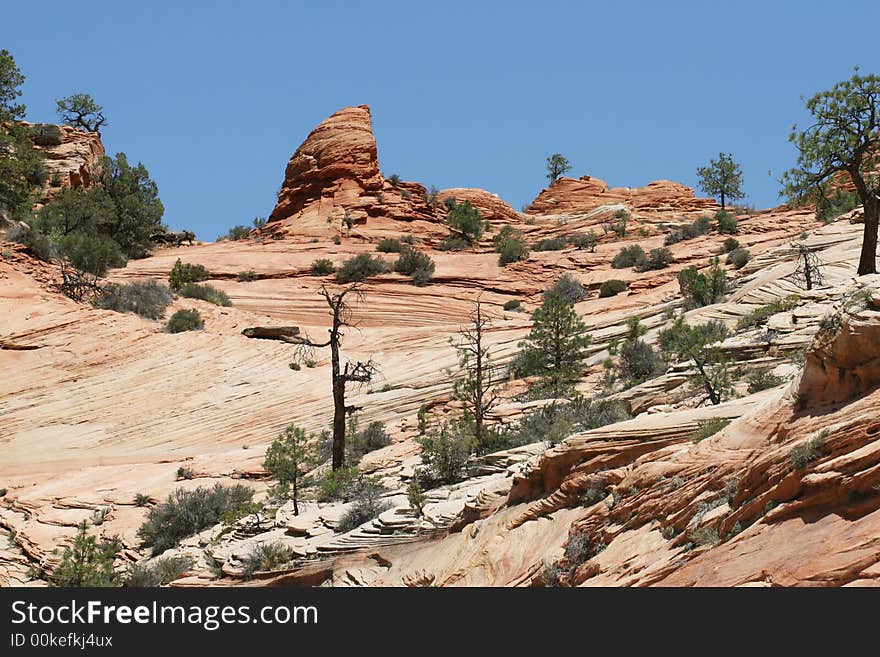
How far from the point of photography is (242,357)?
29.0 metres

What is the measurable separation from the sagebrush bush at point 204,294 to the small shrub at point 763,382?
23382mm

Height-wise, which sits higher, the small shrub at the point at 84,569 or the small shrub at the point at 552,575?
the small shrub at the point at 552,575

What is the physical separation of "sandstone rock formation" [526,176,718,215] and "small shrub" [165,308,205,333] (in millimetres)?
32243

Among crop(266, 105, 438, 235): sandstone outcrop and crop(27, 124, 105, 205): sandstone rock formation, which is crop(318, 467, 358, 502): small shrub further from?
crop(27, 124, 105, 205): sandstone rock formation

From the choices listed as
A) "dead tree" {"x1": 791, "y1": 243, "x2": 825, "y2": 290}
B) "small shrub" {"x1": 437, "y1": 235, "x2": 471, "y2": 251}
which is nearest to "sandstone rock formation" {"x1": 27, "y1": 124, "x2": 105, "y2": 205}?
"small shrub" {"x1": 437, "y1": 235, "x2": 471, "y2": 251}

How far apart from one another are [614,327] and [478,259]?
19264 mm

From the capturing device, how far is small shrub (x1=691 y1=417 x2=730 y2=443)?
10.4m

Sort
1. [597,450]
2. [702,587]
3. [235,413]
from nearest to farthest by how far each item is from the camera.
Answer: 1. [702,587]
2. [597,450]
3. [235,413]

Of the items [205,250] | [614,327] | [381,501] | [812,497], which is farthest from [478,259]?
[812,497]

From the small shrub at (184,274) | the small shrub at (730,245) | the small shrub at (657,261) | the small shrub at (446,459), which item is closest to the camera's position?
the small shrub at (446,459)

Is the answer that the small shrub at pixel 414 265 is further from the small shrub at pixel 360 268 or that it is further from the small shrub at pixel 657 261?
the small shrub at pixel 657 261

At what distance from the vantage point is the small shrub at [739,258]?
32.8 metres

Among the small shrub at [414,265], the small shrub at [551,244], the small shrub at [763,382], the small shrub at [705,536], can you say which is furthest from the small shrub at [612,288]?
the small shrub at [705,536]

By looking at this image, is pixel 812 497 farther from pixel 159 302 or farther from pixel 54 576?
pixel 159 302
